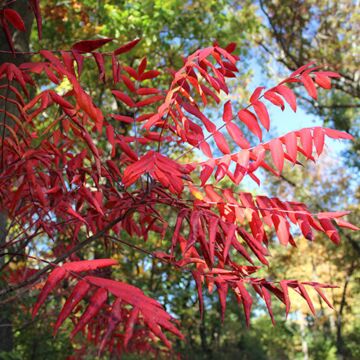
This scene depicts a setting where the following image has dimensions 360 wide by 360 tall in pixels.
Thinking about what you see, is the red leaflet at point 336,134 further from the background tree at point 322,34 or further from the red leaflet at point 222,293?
the background tree at point 322,34

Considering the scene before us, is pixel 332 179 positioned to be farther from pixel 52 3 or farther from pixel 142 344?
pixel 142 344

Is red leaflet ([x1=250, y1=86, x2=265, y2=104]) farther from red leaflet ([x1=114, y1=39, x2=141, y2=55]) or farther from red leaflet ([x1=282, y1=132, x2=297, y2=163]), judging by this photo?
red leaflet ([x1=114, y1=39, x2=141, y2=55])

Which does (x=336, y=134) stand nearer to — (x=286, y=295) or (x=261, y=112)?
(x=261, y=112)

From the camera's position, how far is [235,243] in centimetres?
124

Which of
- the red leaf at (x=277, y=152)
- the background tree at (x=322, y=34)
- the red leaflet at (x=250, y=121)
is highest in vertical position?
the background tree at (x=322, y=34)

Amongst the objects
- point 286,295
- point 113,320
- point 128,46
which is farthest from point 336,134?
point 113,320

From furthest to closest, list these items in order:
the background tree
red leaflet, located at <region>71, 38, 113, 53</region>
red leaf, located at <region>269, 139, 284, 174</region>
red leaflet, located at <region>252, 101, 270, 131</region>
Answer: the background tree
red leaflet, located at <region>252, 101, 270, 131</region>
red leaf, located at <region>269, 139, 284, 174</region>
red leaflet, located at <region>71, 38, 113, 53</region>

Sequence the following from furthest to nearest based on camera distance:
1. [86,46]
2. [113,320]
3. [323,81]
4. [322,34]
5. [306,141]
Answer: [322,34]
[323,81]
[306,141]
[86,46]
[113,320]

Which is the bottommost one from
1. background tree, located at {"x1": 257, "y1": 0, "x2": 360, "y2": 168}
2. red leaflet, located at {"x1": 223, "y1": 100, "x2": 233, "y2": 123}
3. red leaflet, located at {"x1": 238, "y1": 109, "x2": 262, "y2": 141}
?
red leaflet, located at {"x1": 238, "y1": 109, "x2": 262, "y2": 141}

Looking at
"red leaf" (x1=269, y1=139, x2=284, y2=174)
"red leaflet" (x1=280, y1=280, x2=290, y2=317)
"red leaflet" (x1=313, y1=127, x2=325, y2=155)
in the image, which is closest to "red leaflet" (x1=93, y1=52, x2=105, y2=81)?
"red leaf" (x1=269, y1=139, x2=284, y2=174)

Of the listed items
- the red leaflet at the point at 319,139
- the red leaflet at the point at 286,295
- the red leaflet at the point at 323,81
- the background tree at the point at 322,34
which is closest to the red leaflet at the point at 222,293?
the red leaflet at the point at 286,295

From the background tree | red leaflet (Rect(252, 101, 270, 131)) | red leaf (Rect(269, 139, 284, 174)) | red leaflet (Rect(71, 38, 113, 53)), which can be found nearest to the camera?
red leaflet (Rect(71, 38, 113, 53))

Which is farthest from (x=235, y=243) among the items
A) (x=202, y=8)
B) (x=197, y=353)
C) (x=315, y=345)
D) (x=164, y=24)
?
(x=315, y=345)

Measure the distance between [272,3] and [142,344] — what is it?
30.1 feet
